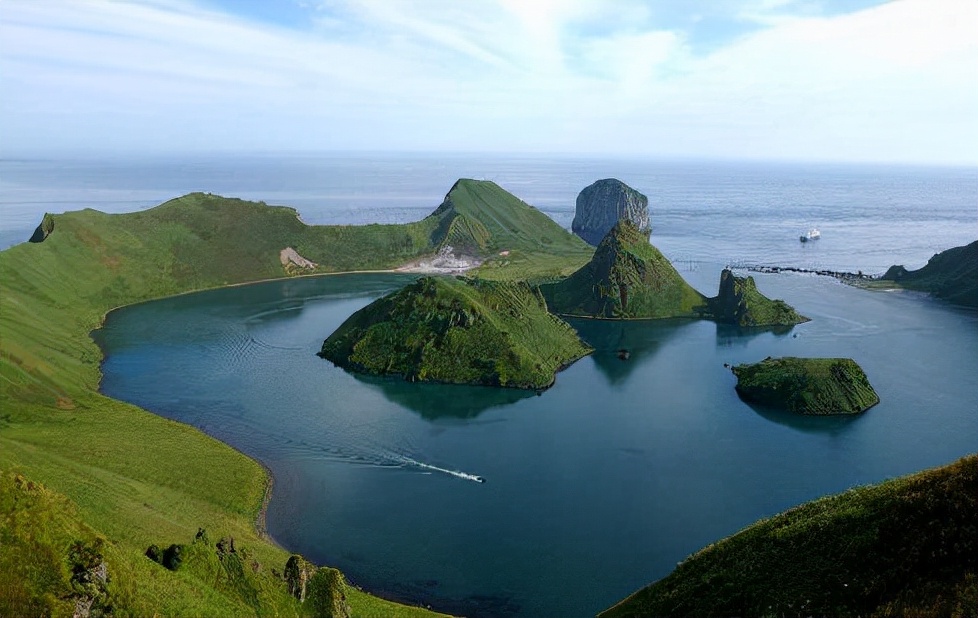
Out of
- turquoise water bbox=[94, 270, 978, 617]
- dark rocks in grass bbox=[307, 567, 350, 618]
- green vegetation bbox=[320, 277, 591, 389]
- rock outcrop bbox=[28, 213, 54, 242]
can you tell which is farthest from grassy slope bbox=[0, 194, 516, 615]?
green vegetation bbox=[320, 277, 591, 389]

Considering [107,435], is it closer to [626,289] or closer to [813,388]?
[813,388]

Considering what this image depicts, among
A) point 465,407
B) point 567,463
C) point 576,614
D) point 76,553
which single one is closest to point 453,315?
point 465,407

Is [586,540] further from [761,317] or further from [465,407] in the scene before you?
[761,317]

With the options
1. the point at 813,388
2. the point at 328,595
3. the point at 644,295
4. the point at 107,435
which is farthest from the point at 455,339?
the point at 328,595

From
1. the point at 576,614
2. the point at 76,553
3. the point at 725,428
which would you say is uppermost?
the point at 76,553

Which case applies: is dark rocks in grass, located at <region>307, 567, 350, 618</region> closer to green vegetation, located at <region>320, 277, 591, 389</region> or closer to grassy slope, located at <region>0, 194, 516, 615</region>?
grassy slope, located at <region>0, 194, 516, 615</region>

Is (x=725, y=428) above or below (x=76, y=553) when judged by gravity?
below

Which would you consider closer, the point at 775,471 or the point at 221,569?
the point at 221,569
